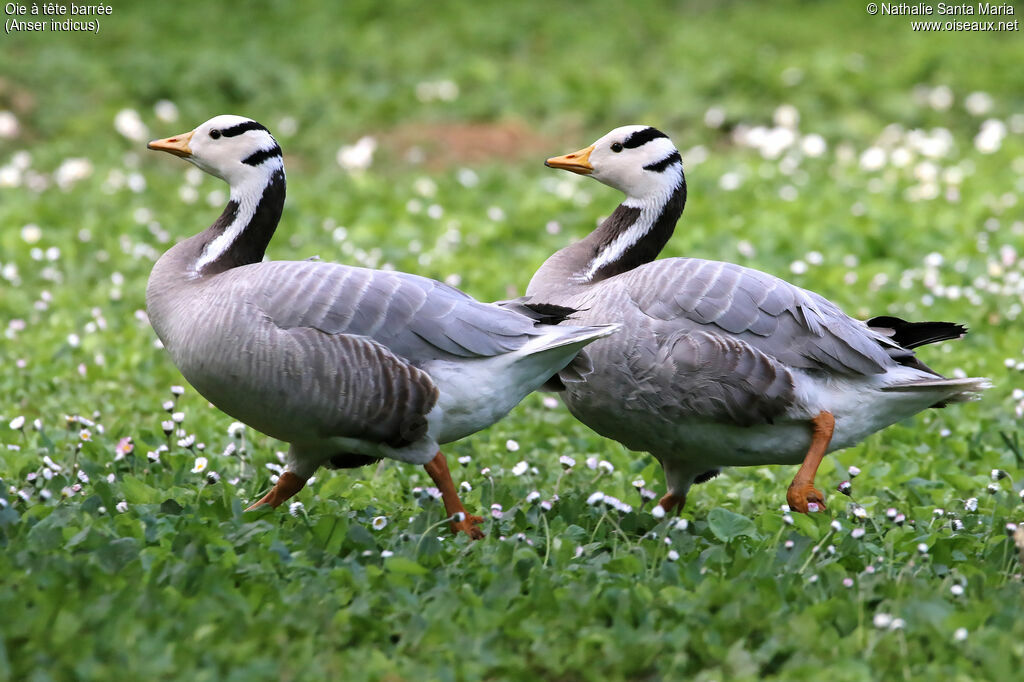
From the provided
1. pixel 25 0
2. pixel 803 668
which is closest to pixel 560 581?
pixel 803 668

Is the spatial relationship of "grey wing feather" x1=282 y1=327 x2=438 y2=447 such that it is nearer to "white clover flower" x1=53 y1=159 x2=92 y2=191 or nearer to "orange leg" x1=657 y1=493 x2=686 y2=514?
"orange leg" x1=657 y1=493 x2=686 y2=514

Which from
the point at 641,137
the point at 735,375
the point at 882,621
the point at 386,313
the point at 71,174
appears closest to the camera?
the point at 882,621

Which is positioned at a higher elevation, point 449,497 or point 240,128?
point 240,128

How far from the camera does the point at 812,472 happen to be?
517cm

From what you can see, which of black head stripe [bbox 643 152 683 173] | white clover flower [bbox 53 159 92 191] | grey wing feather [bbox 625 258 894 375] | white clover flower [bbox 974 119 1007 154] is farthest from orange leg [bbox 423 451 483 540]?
white clover flower [bbox 974 119 1007 154]

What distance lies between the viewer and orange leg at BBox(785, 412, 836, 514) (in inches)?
203

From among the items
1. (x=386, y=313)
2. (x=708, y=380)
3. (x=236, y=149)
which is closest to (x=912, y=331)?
(x=708, y=380)

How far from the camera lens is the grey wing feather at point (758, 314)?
5191mm

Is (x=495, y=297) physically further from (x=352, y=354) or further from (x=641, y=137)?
(x=352, y=354)

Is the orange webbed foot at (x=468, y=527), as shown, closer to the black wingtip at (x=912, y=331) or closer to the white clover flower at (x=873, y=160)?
the black wingtip at (x=912, y=331)

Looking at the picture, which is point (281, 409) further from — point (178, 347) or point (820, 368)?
point (820, 368)

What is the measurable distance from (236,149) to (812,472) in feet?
9.44

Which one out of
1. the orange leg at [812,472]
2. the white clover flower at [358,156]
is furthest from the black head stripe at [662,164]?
the white clover flower at [358,156]

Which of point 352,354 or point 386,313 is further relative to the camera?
point 386,313
